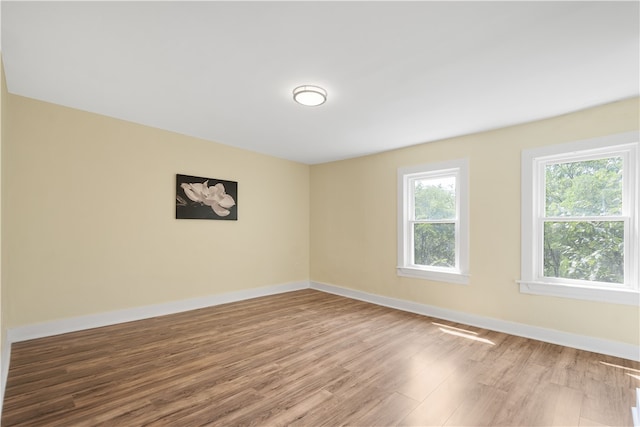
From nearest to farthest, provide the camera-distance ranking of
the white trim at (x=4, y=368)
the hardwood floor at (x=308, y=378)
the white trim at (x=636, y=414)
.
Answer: the white trim at (x=636, y=414) → the hardwood floor at (x=308, y=378) → the white trim at (x=4, y=368)

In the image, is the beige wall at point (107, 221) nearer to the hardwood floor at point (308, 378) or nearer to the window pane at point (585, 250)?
the hardwood floor at point (308, 378)

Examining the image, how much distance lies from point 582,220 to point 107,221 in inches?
215

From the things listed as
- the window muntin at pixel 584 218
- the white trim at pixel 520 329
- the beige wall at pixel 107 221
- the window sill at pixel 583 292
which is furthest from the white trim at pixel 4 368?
the window muntin at pixel 584 218

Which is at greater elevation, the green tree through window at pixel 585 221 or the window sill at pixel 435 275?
the green tree through window at pixel 585 221

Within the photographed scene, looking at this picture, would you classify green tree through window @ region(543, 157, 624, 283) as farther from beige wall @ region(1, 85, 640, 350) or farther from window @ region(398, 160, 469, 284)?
window @ region(398, 160, 469, 284)

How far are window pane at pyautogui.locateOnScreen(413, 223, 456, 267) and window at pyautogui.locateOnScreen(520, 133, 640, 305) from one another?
911 millimetres

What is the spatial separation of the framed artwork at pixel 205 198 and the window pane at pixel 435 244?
2.98 meters

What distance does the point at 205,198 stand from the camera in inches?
180

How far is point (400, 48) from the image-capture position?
7.06 ft

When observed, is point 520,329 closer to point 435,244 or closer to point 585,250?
point 585,250

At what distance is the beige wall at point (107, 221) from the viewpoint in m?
3.13

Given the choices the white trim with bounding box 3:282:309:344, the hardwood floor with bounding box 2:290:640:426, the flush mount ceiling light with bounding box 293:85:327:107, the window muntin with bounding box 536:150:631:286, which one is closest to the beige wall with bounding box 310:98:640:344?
the window muntin with bounding box 536:150:631:286

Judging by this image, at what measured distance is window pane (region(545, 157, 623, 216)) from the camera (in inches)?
120

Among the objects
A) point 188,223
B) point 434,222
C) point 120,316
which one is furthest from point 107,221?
point 434,222
